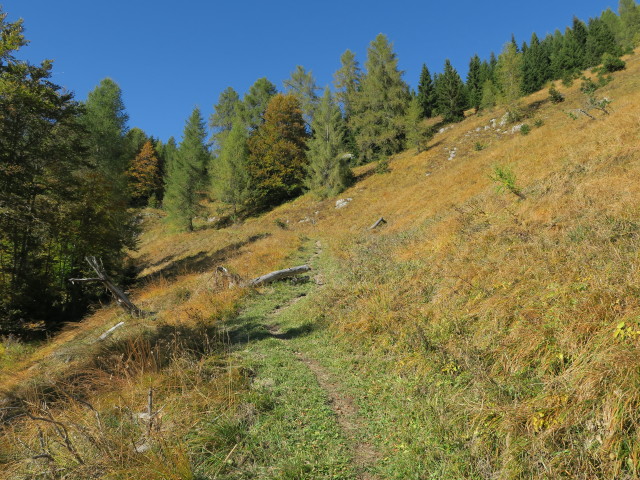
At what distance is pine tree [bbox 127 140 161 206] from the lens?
51.1 meters

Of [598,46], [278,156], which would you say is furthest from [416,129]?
[598,46]

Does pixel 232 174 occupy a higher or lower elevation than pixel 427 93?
lower

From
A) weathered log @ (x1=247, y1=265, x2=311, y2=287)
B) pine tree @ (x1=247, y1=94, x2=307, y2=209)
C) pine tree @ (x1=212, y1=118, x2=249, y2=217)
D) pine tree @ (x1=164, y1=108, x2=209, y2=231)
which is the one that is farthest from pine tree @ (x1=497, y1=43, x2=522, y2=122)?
pine tree @ (x1=164, y1=108, x2=209, y2=231)

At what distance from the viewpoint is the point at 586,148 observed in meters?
10.1

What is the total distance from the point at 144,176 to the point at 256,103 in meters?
23.1

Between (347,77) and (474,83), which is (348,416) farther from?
(474,83)

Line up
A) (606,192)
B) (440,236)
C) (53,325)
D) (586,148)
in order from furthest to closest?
(53,325)
(586,148)
(440,236)
(606,192)

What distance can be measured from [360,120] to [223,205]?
832 inches

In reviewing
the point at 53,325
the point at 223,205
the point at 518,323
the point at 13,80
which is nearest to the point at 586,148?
the point at 518,323

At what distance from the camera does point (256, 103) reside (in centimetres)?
4847

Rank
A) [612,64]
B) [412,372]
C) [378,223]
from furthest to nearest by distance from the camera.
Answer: [612,64] < [378,223] < [412,372]

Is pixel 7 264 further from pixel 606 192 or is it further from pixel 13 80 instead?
pixel 606 192

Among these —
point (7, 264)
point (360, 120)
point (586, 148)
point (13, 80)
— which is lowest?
point (586, 148)

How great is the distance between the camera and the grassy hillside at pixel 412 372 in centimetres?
273
